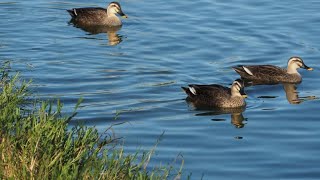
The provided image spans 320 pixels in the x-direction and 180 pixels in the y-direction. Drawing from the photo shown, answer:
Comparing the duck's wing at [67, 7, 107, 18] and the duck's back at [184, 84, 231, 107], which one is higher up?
the duck's wing at [67, 7, 107, 18]

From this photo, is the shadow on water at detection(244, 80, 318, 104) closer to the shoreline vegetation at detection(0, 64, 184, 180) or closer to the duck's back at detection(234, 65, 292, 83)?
the duck's back at detection(234, 65, 292, 83)

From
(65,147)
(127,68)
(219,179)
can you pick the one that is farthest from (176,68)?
(65,147)

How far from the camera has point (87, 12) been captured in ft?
83.3

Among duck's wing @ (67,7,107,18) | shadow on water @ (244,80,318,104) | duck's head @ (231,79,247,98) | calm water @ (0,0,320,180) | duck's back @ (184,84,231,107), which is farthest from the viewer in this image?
duck's wing @ (67,7,107,18)

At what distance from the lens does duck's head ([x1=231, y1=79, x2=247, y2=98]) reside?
59.6ft

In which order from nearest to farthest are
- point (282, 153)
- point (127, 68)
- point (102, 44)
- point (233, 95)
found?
1. point (282, 153)
2. point (233, 95)
3. point (127, 68)
4. point (102, 44)

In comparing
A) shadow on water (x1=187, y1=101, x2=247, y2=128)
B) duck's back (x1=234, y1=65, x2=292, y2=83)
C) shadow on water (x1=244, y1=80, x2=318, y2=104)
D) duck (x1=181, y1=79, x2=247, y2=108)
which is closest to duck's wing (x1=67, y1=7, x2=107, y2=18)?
shadow on water (x1=244, y1=80, x2=318, y2=104)

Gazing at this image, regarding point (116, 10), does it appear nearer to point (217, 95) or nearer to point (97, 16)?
point (97, 16)

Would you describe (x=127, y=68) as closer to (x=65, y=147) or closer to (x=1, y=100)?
(x=1, y=100)

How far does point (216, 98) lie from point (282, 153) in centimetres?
414

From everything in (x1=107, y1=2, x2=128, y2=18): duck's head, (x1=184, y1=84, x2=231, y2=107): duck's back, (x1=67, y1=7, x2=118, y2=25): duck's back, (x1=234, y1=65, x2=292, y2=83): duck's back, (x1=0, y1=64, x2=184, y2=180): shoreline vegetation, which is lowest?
(x1=0, y1=64, x2=184, y2=180): shoreline vegetation

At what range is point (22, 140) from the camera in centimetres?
1070

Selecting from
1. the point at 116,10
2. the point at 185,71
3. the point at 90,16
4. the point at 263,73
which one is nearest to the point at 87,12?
the point at 90,16

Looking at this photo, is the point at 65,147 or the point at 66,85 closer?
the point at 65,147
